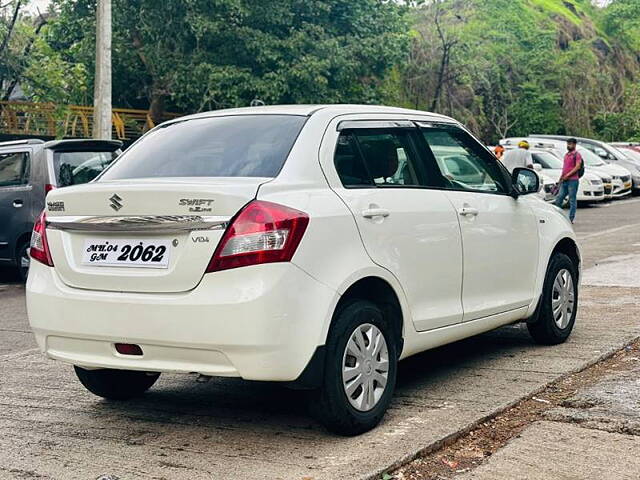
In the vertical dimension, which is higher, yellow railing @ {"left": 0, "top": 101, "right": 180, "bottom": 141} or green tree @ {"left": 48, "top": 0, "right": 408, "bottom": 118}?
green tree @ {"left": 48, "top": 0, "right": 408, "bottom": 118}

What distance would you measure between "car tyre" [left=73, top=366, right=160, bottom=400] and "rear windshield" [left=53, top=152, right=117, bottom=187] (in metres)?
6.18

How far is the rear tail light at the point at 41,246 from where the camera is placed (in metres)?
5.29

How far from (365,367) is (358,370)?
0.05 meters

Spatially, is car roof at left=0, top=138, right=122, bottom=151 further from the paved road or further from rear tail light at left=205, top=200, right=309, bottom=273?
rear tail light at left=205, top=200, right=309, bottom=273

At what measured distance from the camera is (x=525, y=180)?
712cm

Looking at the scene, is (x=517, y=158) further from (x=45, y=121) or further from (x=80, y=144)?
(x=45, y=121)

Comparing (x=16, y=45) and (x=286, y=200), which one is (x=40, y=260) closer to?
(x=286, y=200)

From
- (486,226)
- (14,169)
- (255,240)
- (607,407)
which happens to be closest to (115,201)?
(255,240)

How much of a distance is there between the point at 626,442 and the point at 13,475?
9.58 ft

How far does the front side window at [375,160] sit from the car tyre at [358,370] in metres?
0.73

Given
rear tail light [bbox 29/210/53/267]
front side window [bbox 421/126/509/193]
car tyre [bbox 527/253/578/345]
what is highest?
front side window [bbox 421/126/509/193]

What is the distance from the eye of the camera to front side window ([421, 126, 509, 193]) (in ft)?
20.3

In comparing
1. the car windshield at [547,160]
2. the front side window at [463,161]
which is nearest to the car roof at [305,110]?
the front side window at [463,161]

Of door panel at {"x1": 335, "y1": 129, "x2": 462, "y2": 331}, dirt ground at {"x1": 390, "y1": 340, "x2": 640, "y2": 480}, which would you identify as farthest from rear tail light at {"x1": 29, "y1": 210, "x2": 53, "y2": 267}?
dirt ground at {"x1": 390, "y1": 340, "x2": 640, "y2": 480}
